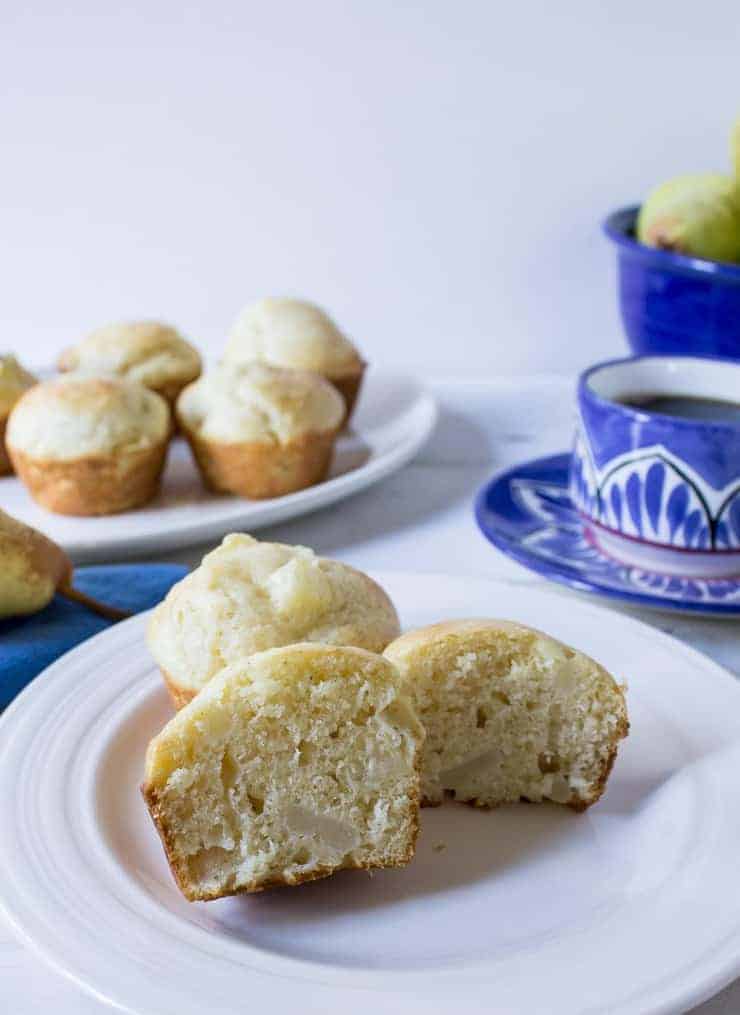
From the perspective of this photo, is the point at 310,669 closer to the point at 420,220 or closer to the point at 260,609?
the point at 260,609

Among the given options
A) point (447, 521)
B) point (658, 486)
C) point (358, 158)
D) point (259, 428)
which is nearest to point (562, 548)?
point (658, 486)

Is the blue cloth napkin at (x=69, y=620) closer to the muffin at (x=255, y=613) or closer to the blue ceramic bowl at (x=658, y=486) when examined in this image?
the muffin at (x=255, y=613)

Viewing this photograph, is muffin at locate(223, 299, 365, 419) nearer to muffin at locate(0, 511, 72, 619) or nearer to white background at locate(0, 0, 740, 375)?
white background at locate(0, 0, 740, 375)

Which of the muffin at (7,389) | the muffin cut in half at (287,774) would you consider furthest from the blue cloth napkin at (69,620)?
the muffin at (7,389)

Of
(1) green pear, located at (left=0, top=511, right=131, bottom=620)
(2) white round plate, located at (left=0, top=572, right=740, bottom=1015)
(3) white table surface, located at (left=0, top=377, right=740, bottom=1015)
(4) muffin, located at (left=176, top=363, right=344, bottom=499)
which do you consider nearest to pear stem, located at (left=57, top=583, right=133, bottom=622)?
(1) green pear, located at (left=0, top=511, right=131, bottom=620)

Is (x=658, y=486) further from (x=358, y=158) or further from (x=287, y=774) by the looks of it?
(x=358, y=158)

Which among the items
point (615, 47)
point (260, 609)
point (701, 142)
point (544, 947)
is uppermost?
point (615, 47)

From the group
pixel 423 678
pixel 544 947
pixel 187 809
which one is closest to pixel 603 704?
pixel 423 678
